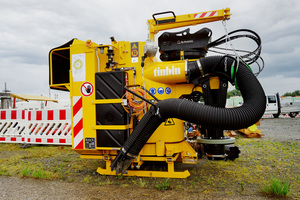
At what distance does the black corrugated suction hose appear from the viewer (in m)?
3.00

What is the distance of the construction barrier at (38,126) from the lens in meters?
6.79

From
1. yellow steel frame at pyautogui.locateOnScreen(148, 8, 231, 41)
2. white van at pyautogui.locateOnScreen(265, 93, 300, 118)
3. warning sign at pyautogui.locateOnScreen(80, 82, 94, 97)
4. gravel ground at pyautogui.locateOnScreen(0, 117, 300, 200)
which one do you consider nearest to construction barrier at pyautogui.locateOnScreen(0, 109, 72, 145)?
gravel ground at pyautogui.locateOnScreen(0, 117, 300, 200)

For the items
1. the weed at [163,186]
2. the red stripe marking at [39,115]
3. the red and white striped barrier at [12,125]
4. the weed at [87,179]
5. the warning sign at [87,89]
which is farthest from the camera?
the red and white striped barrier at [12,125]

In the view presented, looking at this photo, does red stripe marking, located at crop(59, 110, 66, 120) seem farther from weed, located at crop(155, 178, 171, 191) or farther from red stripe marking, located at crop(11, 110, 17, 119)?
weed, located at crop(155, 178, 171, 191)

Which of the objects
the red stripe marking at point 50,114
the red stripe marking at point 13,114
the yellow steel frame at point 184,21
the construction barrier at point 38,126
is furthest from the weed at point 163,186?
the red stripe marking at point 13,114

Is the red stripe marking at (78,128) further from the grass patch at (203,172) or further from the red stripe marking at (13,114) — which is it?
the red stripe marking at (13,114)

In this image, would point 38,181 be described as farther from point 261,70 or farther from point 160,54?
point 261,70

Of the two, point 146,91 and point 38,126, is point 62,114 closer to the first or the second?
point 38,126

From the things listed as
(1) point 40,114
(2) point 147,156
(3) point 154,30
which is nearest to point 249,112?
(2) point 147,156

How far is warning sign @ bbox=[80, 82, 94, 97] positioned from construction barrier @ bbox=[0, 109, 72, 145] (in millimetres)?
3171

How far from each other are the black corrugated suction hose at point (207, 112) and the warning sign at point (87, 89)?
1.08m

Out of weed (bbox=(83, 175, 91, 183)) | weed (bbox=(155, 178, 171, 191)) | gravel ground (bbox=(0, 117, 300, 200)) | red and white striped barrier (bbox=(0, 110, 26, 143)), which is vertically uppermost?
red and white striped barrier (bbox=(0, 110, 26, 143))

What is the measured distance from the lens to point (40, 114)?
23.5 ft

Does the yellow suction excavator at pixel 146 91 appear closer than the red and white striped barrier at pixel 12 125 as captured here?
Yes
